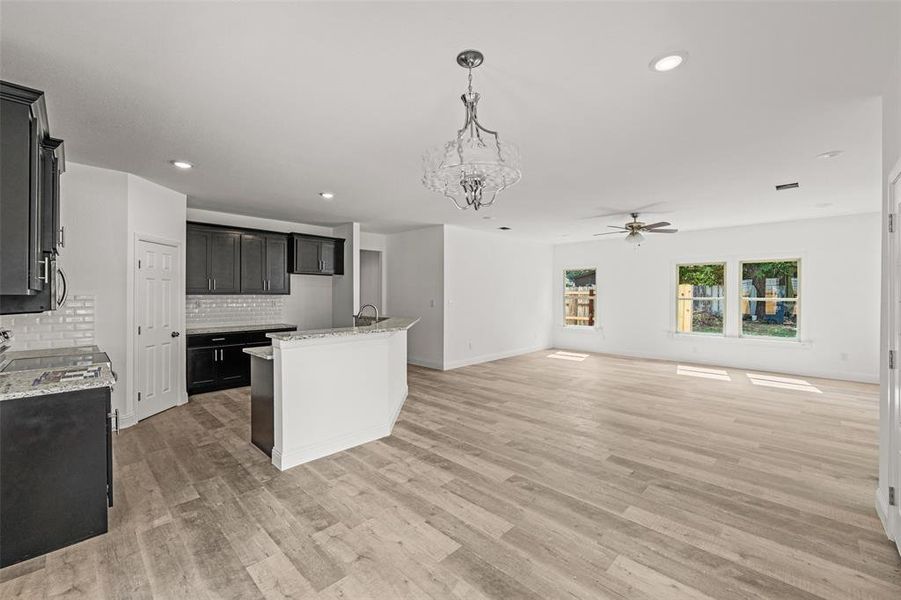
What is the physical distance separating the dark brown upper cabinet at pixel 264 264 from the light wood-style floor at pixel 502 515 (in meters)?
2.23

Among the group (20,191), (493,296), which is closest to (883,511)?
(20,191)

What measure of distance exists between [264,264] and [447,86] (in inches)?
187

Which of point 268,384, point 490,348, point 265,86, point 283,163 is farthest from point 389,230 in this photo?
point 265,86

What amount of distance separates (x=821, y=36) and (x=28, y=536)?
476cm

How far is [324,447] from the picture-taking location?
334cm

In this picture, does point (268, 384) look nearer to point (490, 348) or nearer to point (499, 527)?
point (499, 527)

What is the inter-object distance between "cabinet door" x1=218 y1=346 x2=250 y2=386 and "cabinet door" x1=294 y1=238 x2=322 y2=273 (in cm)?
159

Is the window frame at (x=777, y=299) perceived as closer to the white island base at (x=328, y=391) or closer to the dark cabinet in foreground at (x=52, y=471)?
the white island base at (x=328, y=391)

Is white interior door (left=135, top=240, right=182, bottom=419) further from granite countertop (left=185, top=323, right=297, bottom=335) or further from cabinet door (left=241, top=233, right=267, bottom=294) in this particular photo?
cabinet door (left=241, top=233, right=267, bottom=294)

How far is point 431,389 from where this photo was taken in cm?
563

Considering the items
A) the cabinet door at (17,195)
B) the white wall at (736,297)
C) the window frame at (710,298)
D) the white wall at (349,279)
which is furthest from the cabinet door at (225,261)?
the window frame at (710,298)

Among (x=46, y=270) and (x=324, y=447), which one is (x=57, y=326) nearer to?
(x=46, y=270)

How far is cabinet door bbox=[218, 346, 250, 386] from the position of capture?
Result: 17.8 ft

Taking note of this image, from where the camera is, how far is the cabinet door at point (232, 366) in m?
5.43
